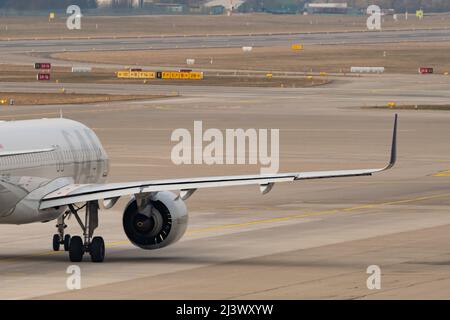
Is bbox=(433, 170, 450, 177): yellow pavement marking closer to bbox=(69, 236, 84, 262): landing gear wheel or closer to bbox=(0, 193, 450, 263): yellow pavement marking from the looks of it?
bbox=(0, 193, 450, 263): yellow pavement marking

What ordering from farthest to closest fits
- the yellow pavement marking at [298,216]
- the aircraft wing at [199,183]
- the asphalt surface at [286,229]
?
the yellow pavement marking at [298,216], the aircraft wing at [199,183], the asphalt surface at [286,229]

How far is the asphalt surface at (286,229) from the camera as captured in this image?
3731 centimetres

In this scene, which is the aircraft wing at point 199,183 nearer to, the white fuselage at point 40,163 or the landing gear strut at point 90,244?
the landing gear strut at point 90,244

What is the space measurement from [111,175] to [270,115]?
4556 centimetres

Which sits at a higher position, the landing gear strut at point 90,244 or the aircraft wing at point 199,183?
the aircraft wing at point 199,183

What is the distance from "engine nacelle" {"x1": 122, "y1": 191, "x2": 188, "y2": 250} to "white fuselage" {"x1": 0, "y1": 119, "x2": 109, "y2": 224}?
2.45 meters

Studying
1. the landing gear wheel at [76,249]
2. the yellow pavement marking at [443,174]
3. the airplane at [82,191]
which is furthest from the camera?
the yellow pavement marking at [443,174]

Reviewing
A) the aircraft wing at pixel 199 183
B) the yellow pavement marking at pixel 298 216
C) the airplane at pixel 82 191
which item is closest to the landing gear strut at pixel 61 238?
the yellow pavement marking at pixel 298 216

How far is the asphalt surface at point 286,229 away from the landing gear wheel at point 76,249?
0.40 metres

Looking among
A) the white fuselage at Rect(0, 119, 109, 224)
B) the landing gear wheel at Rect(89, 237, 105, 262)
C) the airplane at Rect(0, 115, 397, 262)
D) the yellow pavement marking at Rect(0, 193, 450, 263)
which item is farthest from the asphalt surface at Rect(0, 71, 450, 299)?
the white fuselage at Rect(0, 119, 109, 224)

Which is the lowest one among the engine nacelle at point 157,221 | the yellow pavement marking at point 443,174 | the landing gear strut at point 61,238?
the yellow pavement marking at point 443,174

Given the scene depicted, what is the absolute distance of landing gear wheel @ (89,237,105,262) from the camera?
4184 centimetres

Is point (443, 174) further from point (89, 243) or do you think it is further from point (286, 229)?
point (89, 243)

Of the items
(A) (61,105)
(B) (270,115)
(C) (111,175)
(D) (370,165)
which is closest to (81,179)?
(C) (111,175)
